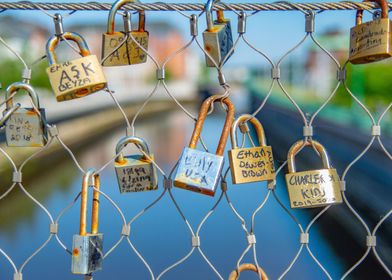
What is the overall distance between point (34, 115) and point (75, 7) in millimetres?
167

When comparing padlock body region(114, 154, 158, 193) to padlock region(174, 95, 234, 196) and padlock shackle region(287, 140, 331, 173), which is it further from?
padlock shackle region(287, 140, 331, 173)

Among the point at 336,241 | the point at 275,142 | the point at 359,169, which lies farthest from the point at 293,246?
the point at 275,142

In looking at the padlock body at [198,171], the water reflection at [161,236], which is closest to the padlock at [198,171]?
the padlock body at [198,171]

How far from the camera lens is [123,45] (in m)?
0.87

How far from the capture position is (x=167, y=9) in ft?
2.74

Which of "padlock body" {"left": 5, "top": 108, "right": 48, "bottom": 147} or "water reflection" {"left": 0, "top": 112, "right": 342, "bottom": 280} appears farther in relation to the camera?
"water reflection" {"left": 0, "top": 112, "right": 342, "bottom": 280}

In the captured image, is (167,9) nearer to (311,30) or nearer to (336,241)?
(311,30)

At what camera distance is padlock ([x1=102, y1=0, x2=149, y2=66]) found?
864 millimetres

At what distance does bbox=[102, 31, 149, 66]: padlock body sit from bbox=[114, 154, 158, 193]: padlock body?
0.49 feet

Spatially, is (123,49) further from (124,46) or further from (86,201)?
(86,201)

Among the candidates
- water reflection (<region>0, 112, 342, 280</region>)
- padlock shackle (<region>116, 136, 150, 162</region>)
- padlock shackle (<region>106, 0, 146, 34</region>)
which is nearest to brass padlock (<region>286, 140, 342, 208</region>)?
padlock shackle (<region>116, 136, 150, 162</region>)

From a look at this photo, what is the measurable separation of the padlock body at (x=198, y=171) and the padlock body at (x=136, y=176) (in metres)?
0.08

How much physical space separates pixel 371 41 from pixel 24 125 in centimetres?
51

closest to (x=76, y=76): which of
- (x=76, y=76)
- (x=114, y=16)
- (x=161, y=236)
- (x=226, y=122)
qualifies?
(x=76, y=76)
